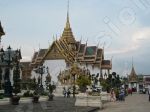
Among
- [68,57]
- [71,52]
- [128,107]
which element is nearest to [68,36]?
[71,52]

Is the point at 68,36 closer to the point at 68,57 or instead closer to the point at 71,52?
the point at 71,52

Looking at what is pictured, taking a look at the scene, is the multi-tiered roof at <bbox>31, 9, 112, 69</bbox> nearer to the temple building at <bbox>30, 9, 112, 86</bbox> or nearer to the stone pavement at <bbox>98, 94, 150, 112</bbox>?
the temple building at <bbox>30, 9, 112, 86</bbox>

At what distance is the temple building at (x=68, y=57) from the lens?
310 ft

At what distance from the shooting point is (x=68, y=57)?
309ft

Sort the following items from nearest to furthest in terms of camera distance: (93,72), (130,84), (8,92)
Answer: (8,92) < (93,72) < (130,84)

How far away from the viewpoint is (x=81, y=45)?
4294 inches

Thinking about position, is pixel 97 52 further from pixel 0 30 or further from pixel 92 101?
pixel 92 101

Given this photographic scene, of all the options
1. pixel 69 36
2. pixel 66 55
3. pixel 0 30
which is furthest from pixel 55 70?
pixel 0 30

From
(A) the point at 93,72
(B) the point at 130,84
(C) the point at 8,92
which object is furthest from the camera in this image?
(B) the point at 130,84

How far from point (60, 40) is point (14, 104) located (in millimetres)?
70276

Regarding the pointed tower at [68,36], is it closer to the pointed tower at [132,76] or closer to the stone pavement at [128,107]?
the pointed tower at [132,76]

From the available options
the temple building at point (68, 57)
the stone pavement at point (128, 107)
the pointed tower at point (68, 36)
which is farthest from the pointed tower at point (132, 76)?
the stone pavement at point (128, 107)

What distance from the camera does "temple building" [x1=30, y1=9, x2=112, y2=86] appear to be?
9438cm

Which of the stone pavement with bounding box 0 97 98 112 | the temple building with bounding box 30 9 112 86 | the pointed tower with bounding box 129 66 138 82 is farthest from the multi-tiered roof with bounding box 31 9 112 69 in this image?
the stone pavement with bounding box 0 97 98 112
